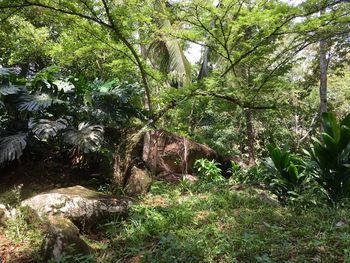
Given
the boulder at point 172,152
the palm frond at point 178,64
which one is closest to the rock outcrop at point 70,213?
the boulder at point 172,152

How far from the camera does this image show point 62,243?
293 cm

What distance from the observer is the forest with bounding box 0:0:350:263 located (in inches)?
124

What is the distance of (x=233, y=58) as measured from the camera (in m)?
6.12

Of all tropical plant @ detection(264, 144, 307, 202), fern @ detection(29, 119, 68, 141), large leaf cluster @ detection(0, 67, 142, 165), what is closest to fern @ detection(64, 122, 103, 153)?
large leaf cluster @ detection(0, 67, 142, 165)

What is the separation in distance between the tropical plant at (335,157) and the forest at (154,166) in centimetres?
1

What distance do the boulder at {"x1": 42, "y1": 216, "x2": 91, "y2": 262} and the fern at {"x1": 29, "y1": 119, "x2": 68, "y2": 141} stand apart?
1639mm

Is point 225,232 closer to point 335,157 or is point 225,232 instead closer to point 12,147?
point 335,157

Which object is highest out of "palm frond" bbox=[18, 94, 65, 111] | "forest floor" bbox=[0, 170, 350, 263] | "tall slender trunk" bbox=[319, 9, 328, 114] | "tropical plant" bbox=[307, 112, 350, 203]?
"tall slender trunk" bbox=[319, 9, 328, 114]

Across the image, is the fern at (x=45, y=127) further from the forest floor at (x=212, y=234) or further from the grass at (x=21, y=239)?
the forest floor at (x=212, y=234)

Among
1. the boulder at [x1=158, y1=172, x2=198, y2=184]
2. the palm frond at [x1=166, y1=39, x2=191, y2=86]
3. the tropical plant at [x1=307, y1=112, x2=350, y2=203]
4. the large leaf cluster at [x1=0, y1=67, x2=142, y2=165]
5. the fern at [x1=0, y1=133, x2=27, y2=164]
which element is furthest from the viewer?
the palm frond at [x1=166, y1=39, x2=191, y2=86]

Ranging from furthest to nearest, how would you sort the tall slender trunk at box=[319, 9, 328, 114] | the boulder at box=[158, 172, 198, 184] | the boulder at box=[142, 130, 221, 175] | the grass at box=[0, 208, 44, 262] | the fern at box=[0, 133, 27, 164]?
the tall slender trunk at box=[319, 9, 328, 114] < the boulder at box=[142, 130, 221, 175] < the boulder at box=[158, 172, 198, 184] < the fern at box=[0, 133, 27, 164] < the grass at box=[0, 208, 44, 262]

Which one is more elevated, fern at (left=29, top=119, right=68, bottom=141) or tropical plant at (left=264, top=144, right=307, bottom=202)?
fern at (left=29, top=119, right=68, bottom=141)

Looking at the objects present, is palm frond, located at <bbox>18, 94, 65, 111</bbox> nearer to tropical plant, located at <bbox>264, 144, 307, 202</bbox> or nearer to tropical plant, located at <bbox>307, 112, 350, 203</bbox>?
tropical plant, located at <bbox>264, 144, 307, 202</bbox>

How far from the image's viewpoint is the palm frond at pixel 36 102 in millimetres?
4699
